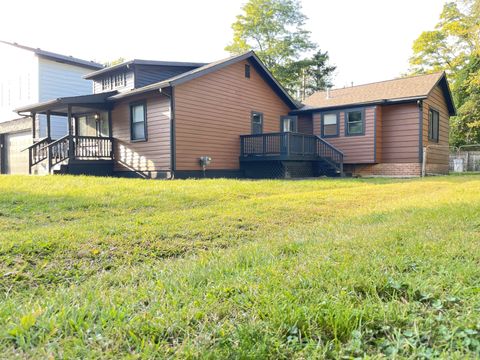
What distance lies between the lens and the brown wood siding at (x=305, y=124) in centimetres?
1756

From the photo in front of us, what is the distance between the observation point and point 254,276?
254 cm

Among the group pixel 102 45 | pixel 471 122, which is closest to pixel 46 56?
pixel 102 45

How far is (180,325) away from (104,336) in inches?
14.6

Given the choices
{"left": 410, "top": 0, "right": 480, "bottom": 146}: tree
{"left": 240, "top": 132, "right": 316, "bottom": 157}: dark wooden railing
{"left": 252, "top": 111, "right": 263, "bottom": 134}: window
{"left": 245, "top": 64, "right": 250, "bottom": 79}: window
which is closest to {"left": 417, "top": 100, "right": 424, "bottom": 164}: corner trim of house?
{"left": 240, "top": 132, "right": 316, "bottom": 157}: dark wooden railing

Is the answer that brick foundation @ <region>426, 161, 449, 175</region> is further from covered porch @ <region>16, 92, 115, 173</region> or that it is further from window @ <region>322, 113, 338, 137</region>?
covered porch @ <region>16, 92, 115, 173</region>

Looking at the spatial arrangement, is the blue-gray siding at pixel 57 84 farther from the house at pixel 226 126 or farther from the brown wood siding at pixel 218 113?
the brown wood siding at pixel 218 113

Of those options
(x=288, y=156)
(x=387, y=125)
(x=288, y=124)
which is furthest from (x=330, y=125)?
(x=288, y=156)

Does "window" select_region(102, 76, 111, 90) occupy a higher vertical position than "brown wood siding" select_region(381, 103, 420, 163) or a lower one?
higher

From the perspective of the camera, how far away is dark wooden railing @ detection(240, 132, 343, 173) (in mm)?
13797

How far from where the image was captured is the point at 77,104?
521 inches

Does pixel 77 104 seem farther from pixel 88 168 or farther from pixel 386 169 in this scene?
pixel 386 169

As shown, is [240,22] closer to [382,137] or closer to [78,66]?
[78,66]

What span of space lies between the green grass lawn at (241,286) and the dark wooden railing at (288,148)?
8854 millimetres

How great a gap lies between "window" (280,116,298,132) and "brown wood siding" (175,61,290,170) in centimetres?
73
